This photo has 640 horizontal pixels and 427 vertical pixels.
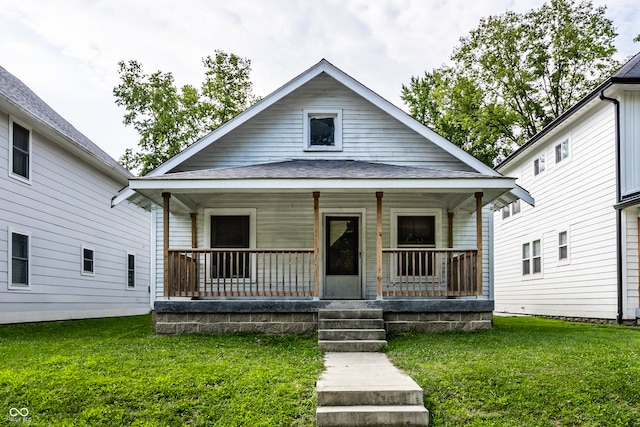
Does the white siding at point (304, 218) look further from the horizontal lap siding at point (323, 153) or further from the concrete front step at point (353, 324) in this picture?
the concrete front step at point (353, 324)

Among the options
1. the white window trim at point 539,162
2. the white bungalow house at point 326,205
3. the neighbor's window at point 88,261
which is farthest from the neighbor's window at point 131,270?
the white window trim at point 539,162

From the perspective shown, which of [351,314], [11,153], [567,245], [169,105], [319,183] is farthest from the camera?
[169,105]

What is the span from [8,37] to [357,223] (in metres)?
11.3

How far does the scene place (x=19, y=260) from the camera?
11594 mm

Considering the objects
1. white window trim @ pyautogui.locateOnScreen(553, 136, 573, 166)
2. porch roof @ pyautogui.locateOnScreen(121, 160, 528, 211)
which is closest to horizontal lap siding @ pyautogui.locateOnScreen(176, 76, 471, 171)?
porch roof @ pyautogui.locateOnScreen(121, 160, 528, 211)

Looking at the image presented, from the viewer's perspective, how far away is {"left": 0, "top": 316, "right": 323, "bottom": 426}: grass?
5.33m

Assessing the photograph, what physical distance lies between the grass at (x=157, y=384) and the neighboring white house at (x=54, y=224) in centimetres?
399

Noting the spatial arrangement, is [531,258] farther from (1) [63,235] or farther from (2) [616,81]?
(1) [63,235]

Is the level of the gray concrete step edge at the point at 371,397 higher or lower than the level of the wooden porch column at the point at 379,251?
lower

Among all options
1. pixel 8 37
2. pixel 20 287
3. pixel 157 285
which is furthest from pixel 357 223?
pixel 8 37

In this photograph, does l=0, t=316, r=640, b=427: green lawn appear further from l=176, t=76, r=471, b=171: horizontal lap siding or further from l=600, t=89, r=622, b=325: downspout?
l=176, t=76, r=471, b=171: horizontal lap siding

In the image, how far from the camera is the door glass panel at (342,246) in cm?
1223

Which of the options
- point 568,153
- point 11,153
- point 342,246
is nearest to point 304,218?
point 342,246

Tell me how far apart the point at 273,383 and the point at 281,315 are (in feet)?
11.6
